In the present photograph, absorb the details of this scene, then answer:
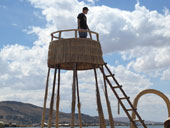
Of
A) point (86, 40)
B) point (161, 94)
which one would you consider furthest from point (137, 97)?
point (86, 40)

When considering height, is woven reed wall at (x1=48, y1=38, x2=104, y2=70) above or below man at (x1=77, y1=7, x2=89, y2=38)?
below

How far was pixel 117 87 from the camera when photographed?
19.4m

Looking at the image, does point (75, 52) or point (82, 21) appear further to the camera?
point (82, 21)

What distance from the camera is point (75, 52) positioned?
57.3 feet

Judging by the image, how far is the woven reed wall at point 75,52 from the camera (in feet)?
57.2

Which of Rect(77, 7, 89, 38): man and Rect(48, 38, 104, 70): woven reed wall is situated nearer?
Rect(48, 38, 104, 70): woven reed wall

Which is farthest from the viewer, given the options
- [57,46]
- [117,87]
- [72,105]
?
[117,87]

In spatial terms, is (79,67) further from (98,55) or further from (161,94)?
(161,94)

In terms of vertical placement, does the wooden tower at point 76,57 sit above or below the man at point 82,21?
below

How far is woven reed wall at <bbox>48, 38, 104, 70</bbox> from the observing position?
57.2 ft

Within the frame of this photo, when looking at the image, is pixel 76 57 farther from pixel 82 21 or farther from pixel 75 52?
pixel 82 21

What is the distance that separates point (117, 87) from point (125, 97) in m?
0.78

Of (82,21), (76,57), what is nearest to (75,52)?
(76,57)

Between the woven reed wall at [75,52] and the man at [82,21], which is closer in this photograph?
the woven reed wall at [75,52]
